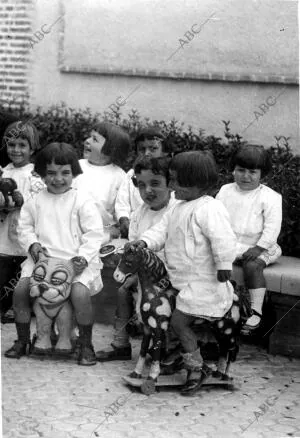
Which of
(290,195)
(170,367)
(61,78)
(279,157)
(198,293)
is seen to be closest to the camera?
(198,293)

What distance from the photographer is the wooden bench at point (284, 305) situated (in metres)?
5.88

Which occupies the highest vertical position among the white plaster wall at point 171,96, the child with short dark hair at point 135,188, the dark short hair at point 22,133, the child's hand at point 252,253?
the white plaster wall at point 171,96

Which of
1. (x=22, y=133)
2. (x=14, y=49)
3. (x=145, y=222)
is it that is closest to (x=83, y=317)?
(x=145, y=222)

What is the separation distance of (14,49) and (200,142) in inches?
171

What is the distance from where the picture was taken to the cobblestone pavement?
454 centimetres

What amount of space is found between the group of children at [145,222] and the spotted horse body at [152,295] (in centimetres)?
7

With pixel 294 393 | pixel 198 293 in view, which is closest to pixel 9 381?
pixel 198 293

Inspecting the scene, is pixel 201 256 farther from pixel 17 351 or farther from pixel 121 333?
pixel 17 351

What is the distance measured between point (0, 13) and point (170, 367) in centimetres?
724

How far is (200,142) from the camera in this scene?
7.81 m

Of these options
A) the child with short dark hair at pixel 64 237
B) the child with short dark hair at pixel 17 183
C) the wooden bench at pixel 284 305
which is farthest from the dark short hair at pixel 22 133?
the wooden bench at pixel 284 305

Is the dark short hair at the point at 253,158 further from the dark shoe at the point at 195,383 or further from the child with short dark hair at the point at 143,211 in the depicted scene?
the dark shoe at the point at 195,383

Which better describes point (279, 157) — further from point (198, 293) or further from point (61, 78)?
point (61, 78)

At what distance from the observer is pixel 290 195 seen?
21.7ft
